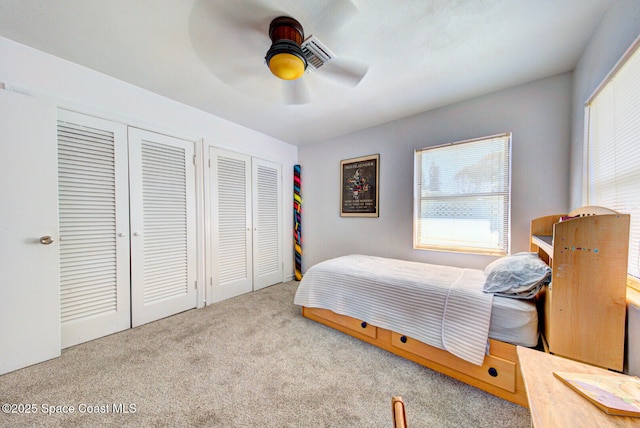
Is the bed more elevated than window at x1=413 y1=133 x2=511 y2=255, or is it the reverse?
window at x1=413 y1=133 x2=511 y2=255

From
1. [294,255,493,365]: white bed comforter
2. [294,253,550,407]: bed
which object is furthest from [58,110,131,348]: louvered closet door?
[294,253,550,407]: bed

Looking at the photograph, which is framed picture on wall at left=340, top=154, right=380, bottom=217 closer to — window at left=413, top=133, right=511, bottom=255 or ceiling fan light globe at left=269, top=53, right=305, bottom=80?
window at left=413, top=133, right=511, bottom=255

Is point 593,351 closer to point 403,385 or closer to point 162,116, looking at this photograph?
point 403,385

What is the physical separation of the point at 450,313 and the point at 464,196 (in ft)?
4.80

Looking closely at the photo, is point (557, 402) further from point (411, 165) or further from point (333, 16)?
point (411, 165)

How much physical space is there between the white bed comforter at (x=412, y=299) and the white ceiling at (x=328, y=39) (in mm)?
1735

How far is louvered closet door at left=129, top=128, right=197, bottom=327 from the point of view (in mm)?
2266

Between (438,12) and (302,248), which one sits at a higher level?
(438,12)

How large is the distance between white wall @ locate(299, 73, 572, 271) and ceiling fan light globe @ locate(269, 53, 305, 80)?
1.91m

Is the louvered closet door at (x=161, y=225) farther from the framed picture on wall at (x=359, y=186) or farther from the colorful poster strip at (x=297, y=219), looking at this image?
the framed picture on wall at (x=359, y=186)

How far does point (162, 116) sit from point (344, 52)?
2046mm

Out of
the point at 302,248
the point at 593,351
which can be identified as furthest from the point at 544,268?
the point at 302,248

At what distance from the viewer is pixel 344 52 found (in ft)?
5.33

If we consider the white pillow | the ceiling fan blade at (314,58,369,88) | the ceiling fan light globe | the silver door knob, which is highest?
the ceiling fan blade at (314,58,369,88)
